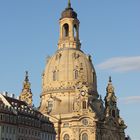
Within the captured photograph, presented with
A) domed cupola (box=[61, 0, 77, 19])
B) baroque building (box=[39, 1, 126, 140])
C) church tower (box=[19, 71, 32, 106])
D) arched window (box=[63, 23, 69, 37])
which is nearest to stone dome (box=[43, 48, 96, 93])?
baroque building (box=[39, 1, 126, 140])

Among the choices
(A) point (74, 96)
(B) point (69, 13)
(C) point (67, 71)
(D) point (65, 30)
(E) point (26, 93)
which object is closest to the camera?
(A) point (74, 96)

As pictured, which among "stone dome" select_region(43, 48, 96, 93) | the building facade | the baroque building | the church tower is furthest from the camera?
"stone dome" select_region(43, 48, 96, 93)

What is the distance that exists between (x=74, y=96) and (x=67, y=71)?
31.6 feet

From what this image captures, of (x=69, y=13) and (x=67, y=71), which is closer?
(x=67, y=71)

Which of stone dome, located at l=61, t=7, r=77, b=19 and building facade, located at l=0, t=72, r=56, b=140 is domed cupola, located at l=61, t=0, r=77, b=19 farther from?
building facade, located at l=0, t=72, r=56, b=140

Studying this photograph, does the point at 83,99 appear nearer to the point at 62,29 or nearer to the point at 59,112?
the point at 59,112

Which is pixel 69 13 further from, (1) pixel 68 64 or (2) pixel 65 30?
(1) pixel 68 64

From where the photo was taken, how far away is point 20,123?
109 m

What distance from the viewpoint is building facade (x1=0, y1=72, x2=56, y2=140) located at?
103188mm

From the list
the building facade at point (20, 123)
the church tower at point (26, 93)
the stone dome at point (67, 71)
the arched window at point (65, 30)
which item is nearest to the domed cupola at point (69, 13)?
the arched window at point (65, 30)

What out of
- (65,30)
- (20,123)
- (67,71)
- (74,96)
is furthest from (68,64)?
(20,123)

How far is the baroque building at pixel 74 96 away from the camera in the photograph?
153125mm

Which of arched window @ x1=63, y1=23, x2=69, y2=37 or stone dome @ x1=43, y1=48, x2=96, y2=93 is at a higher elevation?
arched window @ x1=63, y1=23, x2=69, y2=37

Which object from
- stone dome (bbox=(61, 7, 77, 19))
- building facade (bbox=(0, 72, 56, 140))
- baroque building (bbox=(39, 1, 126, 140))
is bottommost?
building facade (bbox=(0, 72, 56, 140))
